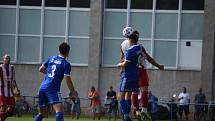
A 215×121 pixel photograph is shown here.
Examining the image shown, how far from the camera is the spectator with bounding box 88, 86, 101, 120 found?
4019 centimetres

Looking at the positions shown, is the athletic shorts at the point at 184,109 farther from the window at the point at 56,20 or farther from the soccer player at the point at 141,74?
the soccer player at the point at 141,74

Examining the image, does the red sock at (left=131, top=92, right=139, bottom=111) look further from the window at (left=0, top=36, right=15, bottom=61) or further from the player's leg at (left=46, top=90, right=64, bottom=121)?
the window at (left=0, top=36, right=15, bottom=61)

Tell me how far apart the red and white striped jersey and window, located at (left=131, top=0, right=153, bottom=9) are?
22.7 metres

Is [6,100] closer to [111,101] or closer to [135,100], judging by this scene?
[135,100]

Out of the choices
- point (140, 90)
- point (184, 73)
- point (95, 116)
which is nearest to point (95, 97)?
point (95, 116)

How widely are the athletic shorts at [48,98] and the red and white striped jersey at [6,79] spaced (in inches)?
207

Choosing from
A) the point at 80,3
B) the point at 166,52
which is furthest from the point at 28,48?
the point at 166,52

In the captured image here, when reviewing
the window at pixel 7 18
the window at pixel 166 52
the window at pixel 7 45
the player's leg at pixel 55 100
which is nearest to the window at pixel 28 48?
the window at pixel 7 45

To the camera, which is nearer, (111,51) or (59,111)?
(59,111)

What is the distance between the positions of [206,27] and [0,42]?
43.2 feet

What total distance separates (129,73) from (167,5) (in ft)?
86.6

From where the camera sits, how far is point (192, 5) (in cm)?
4428

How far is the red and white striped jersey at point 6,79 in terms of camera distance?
74.6 ft

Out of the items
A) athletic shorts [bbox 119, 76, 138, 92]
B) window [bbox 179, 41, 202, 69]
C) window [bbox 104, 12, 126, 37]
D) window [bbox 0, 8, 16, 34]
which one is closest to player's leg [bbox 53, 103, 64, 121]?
athletic shorts [bbox 119, 76, 138, 92]
